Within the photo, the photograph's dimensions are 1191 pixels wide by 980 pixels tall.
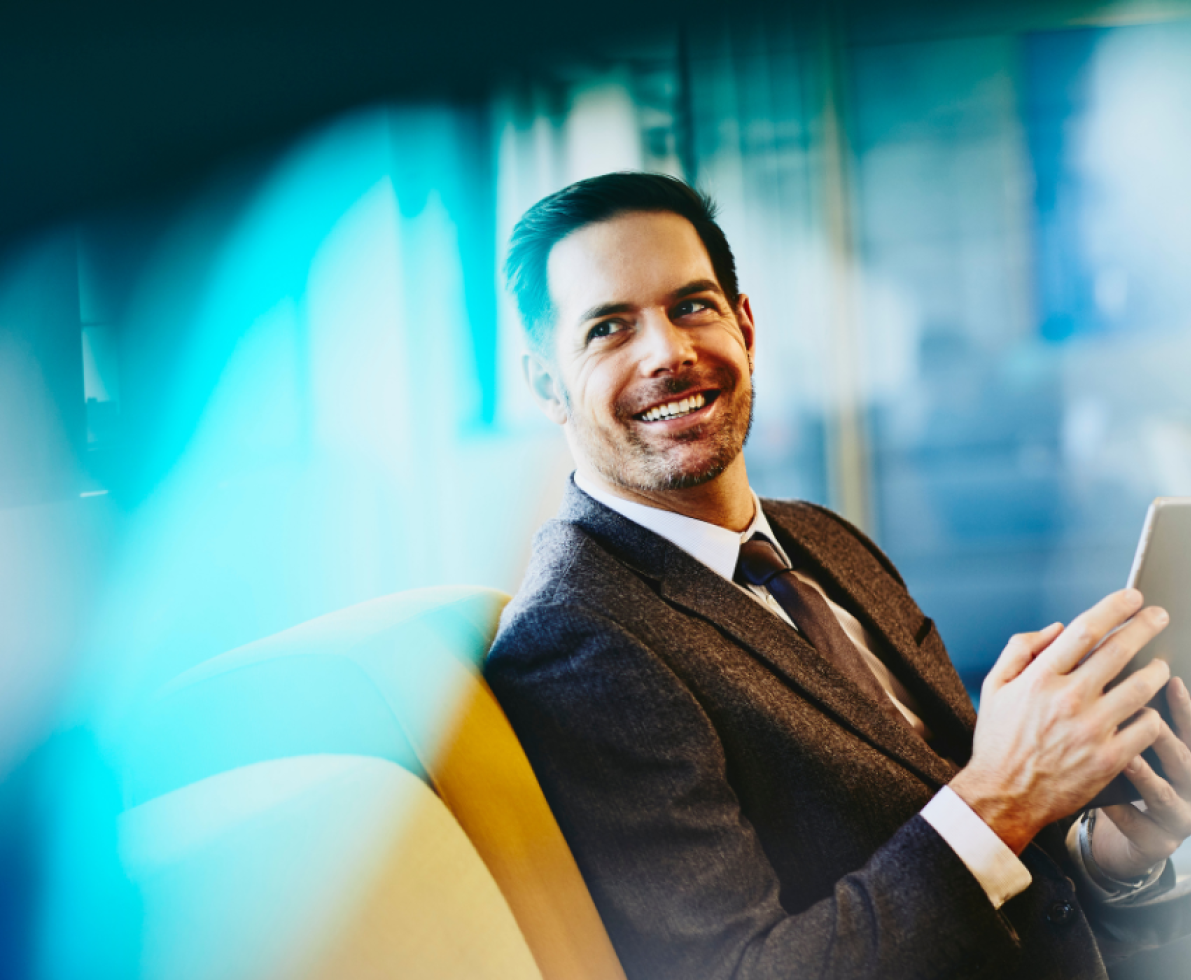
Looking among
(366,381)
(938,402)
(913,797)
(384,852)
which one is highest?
(366,381)

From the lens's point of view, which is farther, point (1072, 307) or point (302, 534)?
point (1072, 307)

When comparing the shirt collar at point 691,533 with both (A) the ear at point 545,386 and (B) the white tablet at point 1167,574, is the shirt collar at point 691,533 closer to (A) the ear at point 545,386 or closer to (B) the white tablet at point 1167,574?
(A) the ear at point 545,386

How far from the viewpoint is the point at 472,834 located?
29.1 inches

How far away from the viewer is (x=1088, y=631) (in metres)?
0.87

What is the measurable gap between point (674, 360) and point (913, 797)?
564 mm

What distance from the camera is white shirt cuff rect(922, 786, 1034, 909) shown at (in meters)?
0.81

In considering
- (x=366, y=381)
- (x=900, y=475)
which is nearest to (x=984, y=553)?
(x=900, y=475)

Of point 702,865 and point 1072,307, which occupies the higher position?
point 1072,307

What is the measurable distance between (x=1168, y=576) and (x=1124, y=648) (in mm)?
86

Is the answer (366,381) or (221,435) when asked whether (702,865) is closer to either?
(221,435)

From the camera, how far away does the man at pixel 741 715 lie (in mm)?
792

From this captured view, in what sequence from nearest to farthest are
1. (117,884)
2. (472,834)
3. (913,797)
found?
(117,884)
(472,834)
(913,797)

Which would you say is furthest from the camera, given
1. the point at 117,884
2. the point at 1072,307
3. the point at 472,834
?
the point at 1072,307

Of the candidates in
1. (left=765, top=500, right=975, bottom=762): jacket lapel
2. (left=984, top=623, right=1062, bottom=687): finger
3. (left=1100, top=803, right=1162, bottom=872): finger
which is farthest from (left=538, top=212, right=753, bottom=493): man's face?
(left=1100, top=803, right=1162, bottom=872): finger
